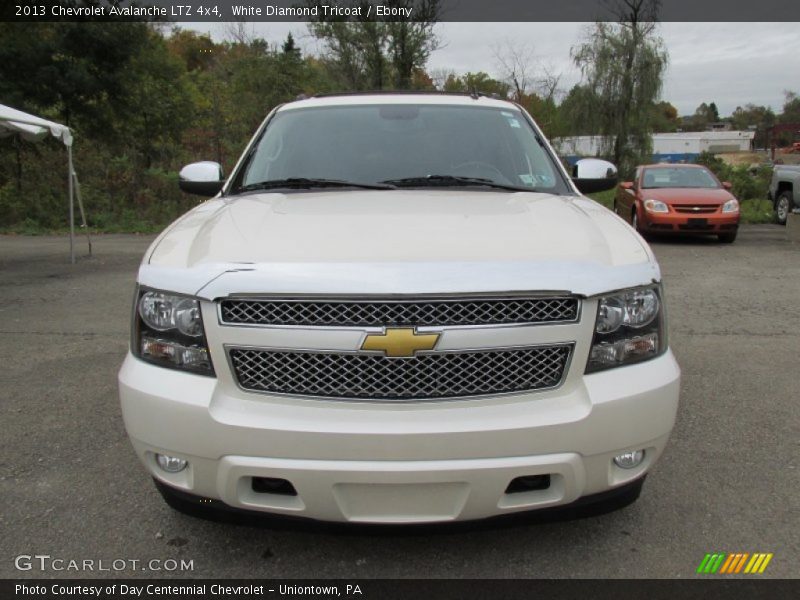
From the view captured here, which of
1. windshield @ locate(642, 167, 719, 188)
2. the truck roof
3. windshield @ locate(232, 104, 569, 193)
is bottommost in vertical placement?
windshield @ locate(642, 167, 719, 188)

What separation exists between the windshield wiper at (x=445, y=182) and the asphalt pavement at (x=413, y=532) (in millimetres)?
1539

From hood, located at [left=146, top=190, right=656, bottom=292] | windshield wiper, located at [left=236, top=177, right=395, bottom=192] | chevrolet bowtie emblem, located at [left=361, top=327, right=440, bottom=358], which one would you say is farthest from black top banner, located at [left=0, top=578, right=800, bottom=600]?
windshield wiper, located at [left=236, top=177, right=395, bottom=192]

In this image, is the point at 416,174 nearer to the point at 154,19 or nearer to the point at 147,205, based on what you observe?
the point at 154,19

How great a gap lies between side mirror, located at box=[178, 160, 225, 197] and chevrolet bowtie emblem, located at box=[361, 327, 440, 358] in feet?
7.01

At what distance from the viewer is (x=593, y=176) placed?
396cm

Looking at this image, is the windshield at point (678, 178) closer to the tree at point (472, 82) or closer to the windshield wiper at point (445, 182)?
the windshield wiper at point (445, 182)

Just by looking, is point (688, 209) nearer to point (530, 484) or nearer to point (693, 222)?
point (693, 222)

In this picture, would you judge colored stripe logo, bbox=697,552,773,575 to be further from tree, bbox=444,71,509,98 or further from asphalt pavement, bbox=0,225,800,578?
tree, bbox=444,71,509,98

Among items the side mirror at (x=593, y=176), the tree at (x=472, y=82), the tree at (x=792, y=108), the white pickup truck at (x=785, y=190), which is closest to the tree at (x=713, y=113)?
the tree at (x=792, y=108)

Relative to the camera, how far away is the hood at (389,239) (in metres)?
2.09

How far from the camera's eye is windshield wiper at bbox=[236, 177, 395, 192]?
3.21 m

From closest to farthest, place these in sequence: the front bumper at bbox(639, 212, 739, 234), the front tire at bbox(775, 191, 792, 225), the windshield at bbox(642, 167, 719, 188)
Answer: the front bumper at bbox(639, 212, 739, 234), the windshield at bbox(642, 167, 719, 188), the front tire at bbox(775, 191, 792, 225)

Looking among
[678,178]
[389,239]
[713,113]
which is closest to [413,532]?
[389,239]

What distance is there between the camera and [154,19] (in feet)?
53.1
